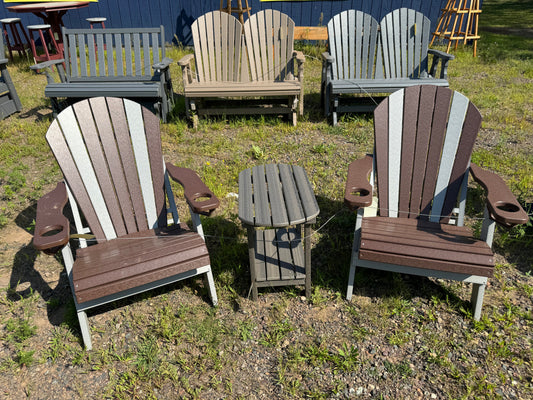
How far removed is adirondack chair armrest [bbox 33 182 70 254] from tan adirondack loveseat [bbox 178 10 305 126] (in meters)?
2.58

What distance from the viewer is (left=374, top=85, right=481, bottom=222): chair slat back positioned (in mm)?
2713

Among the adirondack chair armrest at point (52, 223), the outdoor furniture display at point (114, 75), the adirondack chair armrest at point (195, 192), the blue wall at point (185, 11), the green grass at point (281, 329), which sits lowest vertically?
the green grass at point (281, 329)

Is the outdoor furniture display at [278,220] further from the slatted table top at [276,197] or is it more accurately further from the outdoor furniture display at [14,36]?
the outdoor furniture display at [14,36]

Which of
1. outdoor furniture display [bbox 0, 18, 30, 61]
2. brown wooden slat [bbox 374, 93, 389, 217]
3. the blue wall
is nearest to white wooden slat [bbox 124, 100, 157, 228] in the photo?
brown wooden slat [bbox 374, 93, 389, 217]

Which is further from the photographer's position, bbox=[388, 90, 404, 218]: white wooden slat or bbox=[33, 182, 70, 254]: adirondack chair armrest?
bbox=[388, 90, 404, 218]: white wooden slat

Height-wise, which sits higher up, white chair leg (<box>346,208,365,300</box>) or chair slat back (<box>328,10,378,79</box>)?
chair slat back (<box>328,10,378,79</box>)

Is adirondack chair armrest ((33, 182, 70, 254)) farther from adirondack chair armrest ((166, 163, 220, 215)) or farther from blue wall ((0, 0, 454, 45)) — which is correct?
blue wall ((0, 0, 454, 45))

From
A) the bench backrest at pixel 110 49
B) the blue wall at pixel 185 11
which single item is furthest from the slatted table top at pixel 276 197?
the blue wall at pixel 185 11

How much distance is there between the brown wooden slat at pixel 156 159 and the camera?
2708mm

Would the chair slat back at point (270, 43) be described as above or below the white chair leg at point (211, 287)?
above

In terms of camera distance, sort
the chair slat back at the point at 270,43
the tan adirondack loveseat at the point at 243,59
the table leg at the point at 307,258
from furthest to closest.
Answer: the chair slat back at the point at 270,43, the tan adirondack loveseat at the point at 243,59, the table leg at the point at 307,258

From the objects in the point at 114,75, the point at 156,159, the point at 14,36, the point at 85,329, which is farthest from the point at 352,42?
the point at 14,36

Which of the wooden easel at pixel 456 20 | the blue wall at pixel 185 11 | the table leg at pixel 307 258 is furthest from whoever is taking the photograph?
the blue wall at pixel 185 11

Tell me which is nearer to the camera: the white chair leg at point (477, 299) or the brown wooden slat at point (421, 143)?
the white chair leg at point (477, 299)
